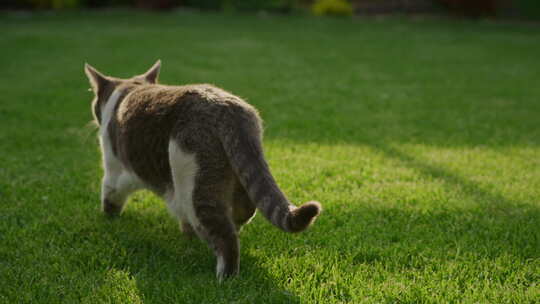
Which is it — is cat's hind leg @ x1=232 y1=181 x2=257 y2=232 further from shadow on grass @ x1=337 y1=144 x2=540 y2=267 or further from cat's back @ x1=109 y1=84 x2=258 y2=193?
shadow on grass @ x1=337 y1=144 x2=540 y2=267

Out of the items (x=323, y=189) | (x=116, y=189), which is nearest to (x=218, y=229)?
(x=116, y=189)

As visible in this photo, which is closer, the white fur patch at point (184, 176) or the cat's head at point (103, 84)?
the white fur patch at point (184, 176)

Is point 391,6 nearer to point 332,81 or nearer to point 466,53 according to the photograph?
point 466,53

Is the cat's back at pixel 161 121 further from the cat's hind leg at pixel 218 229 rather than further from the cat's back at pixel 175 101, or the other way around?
the cat's hind leg at pixel 218 229

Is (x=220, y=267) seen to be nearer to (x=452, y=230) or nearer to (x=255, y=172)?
(x=255, y=172)

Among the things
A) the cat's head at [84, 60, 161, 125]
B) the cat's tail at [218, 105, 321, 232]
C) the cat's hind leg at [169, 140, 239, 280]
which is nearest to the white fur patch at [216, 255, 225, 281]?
the cat's hind leg at [169, 140, 239, 280]

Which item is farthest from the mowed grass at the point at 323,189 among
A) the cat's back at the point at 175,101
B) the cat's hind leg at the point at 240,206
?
the cat's back at the point at 175,101

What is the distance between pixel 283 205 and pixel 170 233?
4.18 ft

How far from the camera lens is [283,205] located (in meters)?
2.37

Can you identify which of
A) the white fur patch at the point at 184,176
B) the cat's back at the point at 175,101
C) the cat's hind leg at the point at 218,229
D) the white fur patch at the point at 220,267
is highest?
the cat's back at the point at 175,101

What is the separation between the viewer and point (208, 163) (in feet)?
8.45

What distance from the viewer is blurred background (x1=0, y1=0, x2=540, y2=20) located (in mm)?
16938

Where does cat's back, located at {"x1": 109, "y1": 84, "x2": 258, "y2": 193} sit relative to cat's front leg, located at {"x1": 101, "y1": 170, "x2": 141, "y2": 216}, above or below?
above

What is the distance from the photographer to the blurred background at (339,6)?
16.9 metres
